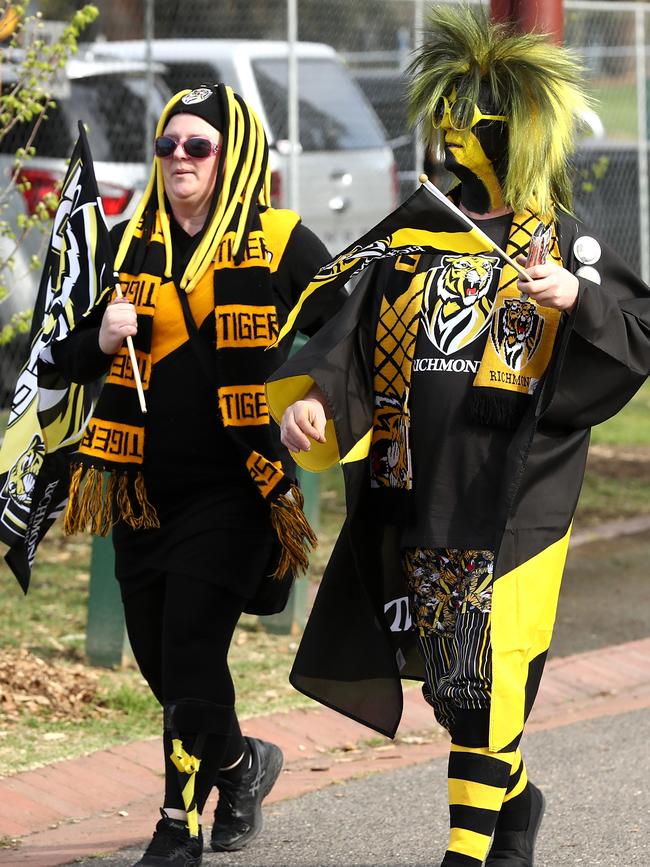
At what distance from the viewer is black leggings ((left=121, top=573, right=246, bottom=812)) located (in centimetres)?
368

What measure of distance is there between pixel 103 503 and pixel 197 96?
1.06 metres

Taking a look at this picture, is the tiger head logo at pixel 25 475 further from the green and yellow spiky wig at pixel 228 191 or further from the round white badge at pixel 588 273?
the round white badge at pixel 588 273

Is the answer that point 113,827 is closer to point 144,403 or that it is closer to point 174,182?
point 144,403

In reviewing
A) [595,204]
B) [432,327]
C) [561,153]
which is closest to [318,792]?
[432,327]

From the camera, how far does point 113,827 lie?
169 inches

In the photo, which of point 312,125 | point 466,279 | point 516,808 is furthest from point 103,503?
point 312,125

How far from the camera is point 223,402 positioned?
3.66 m

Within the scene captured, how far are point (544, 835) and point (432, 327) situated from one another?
1662 mm

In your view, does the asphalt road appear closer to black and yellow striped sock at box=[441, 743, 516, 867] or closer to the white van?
black and yellow striped sock at box=[441, 743, 516, 867]

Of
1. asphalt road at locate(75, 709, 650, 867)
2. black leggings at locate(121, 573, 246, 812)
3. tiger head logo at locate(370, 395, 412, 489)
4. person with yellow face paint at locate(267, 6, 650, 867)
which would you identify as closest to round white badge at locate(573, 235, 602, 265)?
person with yellow face paint at locate(267, 6, 650, 867)

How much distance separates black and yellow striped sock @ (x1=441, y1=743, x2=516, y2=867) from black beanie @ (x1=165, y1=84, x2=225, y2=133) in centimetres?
166

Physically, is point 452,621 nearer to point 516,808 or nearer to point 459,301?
point 516,808

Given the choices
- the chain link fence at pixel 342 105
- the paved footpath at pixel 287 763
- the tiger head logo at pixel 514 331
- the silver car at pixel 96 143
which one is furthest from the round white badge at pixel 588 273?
the silver car at pixel 96 143

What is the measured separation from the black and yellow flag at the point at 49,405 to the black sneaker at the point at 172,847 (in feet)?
2.89
